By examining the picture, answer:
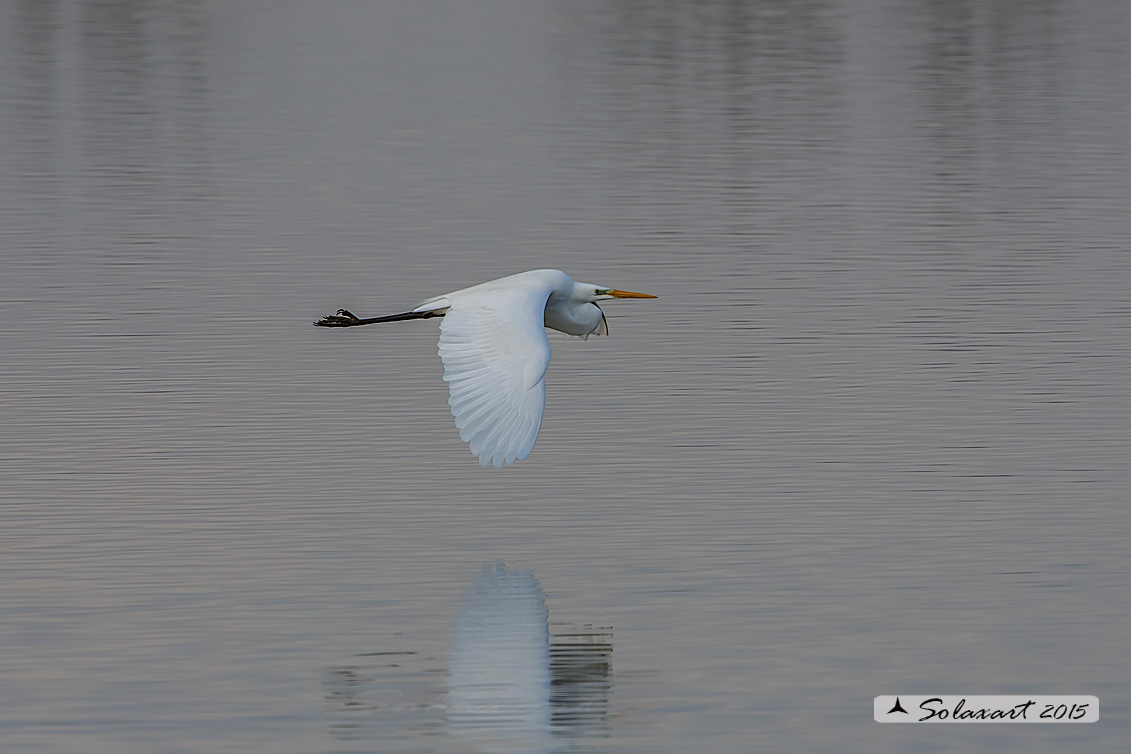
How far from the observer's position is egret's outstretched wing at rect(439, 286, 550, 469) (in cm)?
1039

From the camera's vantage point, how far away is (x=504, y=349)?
36.2 ft

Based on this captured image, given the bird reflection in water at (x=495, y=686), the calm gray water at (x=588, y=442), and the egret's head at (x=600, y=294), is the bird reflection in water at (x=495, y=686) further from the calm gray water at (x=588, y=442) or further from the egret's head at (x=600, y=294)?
the egret's head at (x=600, y=294)

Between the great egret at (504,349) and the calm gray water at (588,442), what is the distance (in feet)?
2.15

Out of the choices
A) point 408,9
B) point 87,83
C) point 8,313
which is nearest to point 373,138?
point 87,83

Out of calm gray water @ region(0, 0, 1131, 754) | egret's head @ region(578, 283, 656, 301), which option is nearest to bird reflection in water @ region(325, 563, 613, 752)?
calm gray water @ region(0, 0, 1131, 754)

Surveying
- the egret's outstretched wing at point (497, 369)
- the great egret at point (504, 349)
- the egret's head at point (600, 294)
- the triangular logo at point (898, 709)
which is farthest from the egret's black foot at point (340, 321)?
the triangular logo at point (898, 709)

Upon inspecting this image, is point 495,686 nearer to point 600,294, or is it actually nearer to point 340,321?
point 600,294

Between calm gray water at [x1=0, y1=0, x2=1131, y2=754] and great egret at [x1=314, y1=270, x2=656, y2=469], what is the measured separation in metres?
0.66

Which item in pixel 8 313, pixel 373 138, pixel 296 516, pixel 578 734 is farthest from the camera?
pixel 373 138

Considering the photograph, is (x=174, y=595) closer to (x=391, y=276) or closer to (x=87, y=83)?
(x=391, y=276)

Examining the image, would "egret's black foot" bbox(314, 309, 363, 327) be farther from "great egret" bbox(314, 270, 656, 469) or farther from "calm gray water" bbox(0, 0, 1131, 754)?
"great egret" bbox(314, 270, 656, 469)

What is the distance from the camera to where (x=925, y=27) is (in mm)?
54281

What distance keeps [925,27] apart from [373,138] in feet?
85.8

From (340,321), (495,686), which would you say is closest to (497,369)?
(495,686)
